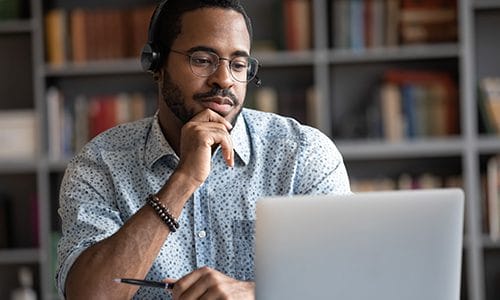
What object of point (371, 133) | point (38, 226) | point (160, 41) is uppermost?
point (160, 41)

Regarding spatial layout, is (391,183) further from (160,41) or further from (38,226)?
(160,41)

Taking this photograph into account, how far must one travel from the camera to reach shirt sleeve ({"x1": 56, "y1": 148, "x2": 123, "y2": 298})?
1.99 metres

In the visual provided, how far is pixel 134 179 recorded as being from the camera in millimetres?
2129

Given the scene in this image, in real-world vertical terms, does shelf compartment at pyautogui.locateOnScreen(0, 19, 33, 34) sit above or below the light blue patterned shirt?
above

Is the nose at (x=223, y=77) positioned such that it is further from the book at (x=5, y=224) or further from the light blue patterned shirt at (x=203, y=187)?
the book at (x=5, y=224)

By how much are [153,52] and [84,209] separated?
14.8 inches

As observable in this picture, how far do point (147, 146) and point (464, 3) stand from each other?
7.78 ft

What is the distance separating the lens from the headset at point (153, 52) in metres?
2.18

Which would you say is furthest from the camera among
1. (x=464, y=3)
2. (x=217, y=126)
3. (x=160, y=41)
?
(x=464, y=3)

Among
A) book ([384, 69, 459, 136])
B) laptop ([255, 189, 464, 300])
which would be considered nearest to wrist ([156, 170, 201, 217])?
laptop ([255, 189, 464, 300])

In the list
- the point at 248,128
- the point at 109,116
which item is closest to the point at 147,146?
the point at 248,128

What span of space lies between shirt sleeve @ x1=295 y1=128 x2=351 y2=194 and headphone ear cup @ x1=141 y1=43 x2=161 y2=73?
35 centimetres

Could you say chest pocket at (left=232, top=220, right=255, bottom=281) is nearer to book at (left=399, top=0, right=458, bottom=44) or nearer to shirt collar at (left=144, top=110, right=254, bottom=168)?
shirt collar at (left=144, top=110, right=254, bottom=168)

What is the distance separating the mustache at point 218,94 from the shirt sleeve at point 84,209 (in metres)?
0.25
